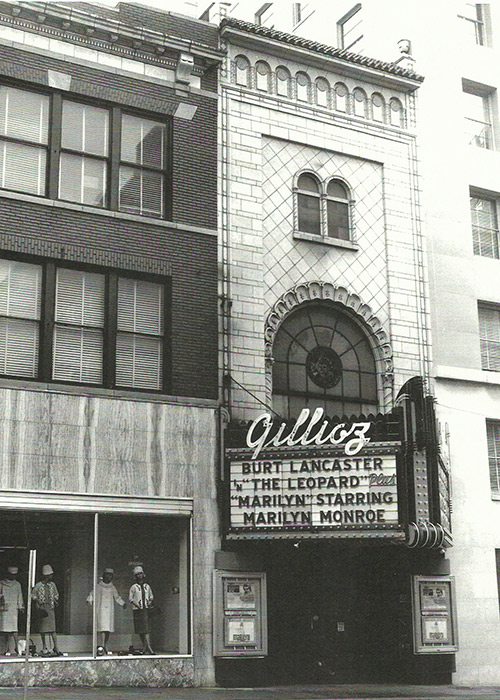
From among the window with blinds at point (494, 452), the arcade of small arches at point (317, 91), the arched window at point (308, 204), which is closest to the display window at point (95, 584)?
the arched window at point (308, 204)

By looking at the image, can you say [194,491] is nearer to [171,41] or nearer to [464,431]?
[464,431]

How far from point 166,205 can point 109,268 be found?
91.2 inches

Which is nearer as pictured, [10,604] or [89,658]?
[10,604]

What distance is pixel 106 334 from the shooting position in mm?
23031

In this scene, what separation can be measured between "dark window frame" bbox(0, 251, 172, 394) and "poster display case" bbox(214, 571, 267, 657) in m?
4.56

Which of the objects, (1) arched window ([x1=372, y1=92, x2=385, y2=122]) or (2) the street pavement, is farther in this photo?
(1) arched window ([x1=372, y1=92, x2=385, y2=122])

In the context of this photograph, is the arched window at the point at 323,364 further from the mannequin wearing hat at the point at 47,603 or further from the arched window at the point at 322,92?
the mannequin wearing hat at the point at 47,603

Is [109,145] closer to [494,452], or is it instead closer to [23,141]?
[23,141]

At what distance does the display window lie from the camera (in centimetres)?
2102

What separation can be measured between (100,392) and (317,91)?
35.1 feet

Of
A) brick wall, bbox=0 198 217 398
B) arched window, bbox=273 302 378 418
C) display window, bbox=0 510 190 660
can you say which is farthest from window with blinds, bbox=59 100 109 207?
display window, bbox=0 510 190 660

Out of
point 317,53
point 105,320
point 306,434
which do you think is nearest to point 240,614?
point 306,434

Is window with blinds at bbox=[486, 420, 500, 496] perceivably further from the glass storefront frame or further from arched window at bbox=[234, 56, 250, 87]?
arched window at bbox=[234, 56, 250, 87]

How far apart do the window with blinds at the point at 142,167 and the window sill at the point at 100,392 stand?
14.2 ft
